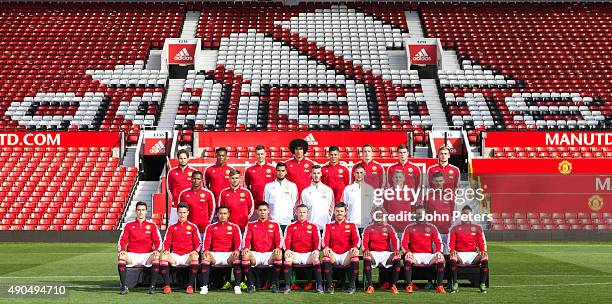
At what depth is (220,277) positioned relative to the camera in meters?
14.2

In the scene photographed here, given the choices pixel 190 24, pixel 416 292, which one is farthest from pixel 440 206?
pixel 190 24

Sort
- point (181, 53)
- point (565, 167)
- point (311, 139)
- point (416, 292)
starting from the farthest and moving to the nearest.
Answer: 1. point (181, 53)
2. point (311, 139)
3. point (565, 167)
4. point (416, 292)

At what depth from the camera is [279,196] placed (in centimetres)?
1466

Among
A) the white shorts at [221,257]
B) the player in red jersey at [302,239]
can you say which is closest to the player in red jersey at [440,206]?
the player in red jersey at [302,239]

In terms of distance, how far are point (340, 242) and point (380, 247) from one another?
1.87 feet

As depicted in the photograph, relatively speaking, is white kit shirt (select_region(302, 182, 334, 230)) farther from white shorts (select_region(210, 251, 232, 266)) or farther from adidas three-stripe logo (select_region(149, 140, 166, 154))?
adidas three-stripe logo (select_region(149, 140, 166, 154))

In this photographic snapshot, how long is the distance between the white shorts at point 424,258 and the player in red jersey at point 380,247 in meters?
0.23

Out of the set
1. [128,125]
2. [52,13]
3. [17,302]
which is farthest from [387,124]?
[17,302]

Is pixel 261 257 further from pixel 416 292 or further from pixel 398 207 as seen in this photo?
pixel 416 292

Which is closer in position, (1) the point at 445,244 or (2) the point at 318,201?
(1) the point at 445,244

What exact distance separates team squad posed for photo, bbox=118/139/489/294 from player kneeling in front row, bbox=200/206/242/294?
1 centimetres

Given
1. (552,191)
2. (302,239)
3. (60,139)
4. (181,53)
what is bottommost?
(302,239)

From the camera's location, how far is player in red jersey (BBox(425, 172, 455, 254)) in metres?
14.1

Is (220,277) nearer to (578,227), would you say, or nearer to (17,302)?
(17,302)
